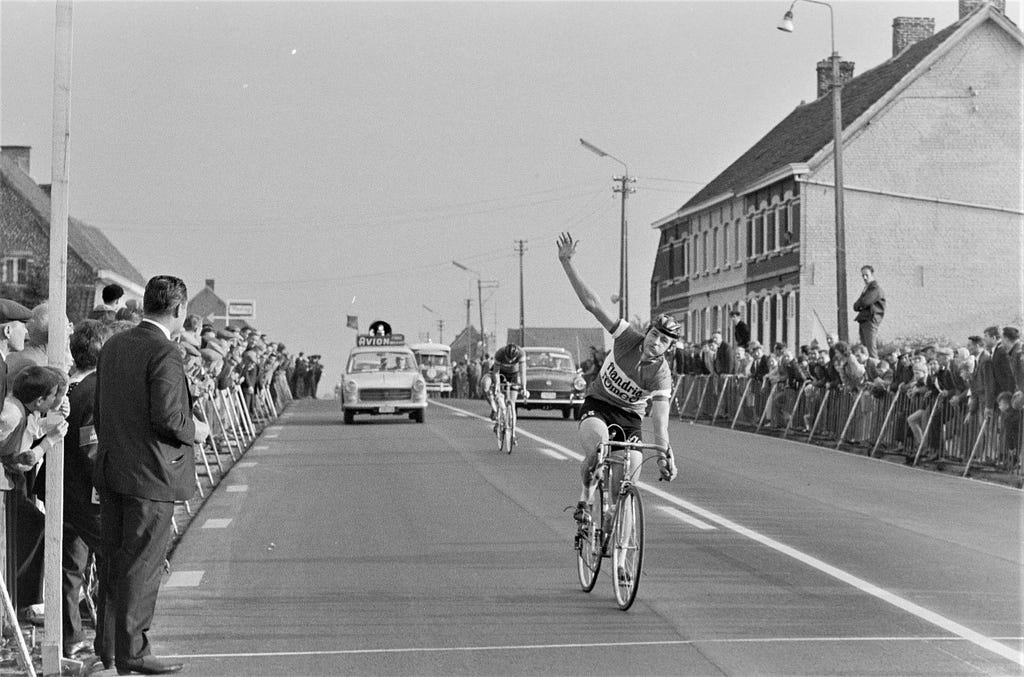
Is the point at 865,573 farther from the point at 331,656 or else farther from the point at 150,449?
the point at 150,449

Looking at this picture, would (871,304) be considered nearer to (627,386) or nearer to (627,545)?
(627,386)

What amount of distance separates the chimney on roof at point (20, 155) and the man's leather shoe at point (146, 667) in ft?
263

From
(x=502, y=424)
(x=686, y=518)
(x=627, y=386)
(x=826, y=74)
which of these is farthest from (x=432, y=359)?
(x=627, y=386)

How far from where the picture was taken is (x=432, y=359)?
96562 mm

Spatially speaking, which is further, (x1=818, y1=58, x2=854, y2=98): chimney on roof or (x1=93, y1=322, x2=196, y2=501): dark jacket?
(x1=818, y1=58, x2=854, y2=98): chimney on roof

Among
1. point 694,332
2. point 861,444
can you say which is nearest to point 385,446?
point 861,444

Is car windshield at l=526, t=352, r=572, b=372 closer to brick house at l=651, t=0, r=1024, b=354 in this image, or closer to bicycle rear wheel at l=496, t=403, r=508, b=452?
bicycle rear wheel at l=496, t=403, r=508, b=452

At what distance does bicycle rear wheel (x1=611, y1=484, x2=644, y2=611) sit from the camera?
32.2ft

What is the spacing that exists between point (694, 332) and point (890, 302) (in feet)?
60.6

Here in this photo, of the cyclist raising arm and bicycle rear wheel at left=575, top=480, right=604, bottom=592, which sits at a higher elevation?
the cyclist raising arm

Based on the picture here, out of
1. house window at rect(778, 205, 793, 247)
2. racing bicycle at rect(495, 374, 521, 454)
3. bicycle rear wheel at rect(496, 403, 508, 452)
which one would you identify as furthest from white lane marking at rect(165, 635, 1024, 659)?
house window at rect(778, 205, 793, 247)

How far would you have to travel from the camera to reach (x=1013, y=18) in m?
55.4

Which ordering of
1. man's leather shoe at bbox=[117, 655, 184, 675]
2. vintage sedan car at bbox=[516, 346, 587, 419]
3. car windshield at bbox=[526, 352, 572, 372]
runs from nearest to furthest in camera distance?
man's leather shoe at bbox=[117, 655, 184, 675] < vintage sedan car at bbox=[516, 346, 587, 419] < car windshield at bbox=[526, 352, 572, 372]

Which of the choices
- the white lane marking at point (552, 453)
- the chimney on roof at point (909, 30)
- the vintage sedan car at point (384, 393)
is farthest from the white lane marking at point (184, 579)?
the chimney on roof at point (909, 30)
